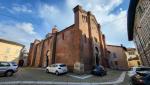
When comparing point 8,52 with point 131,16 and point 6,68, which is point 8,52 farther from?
point 131,16

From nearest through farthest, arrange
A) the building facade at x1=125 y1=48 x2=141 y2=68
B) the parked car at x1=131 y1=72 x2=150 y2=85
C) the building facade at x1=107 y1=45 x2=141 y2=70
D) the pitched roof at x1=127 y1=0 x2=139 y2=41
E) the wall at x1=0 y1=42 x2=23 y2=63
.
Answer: the parked car at x1=131 y1=72 x2=150 y2=85 → the pitched roof at x1=127 y1=0 x2=139 y2=41 → the wall at x1=0 y1=42 x2=23 y2=63 → the building facade at x1=107 y1=45 x2=141 y2=70 → the building facade at x1=125 y1=48 x2=141 y2=68

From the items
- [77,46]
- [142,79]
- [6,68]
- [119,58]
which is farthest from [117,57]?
[6,68]

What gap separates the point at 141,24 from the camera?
1970 centimetres

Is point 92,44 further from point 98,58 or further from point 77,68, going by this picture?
point 77,68

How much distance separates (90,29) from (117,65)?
21.9 metres

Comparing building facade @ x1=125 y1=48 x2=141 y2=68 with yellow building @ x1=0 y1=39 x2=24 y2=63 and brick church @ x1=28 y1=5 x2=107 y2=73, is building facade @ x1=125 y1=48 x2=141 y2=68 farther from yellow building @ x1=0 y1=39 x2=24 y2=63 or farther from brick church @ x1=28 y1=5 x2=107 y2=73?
yellow building @ x1=0 y1=39 x2=24 y2=63

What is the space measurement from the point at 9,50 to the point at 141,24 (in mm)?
27617

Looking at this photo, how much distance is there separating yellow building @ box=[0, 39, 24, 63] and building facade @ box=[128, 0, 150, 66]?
26.6m

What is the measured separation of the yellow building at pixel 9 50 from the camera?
2669 cm

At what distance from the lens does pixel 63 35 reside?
25453 mm

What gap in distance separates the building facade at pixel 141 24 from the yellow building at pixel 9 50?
87.4ft

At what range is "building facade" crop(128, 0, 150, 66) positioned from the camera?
17.1 meters

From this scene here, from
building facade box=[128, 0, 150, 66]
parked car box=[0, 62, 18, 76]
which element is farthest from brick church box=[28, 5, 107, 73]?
parked car box=[0, 62, 18, 76]

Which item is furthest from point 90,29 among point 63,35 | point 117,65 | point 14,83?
point 117,65
